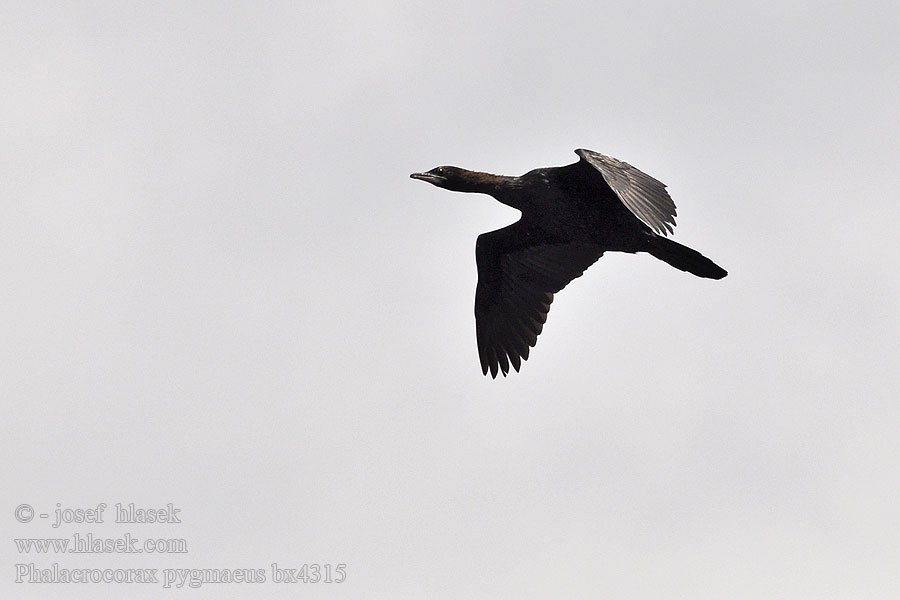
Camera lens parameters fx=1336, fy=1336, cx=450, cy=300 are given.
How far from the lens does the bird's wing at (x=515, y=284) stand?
1834 centimetres

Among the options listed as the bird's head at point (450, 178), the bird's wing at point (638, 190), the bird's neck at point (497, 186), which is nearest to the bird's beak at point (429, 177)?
the bird's head at point (450, 178)

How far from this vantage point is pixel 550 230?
17594 millimetres

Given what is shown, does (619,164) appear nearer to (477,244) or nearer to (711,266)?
(711,266)

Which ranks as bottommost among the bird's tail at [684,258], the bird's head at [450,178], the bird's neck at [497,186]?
the bird's tail at [684,258]

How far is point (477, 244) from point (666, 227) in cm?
492

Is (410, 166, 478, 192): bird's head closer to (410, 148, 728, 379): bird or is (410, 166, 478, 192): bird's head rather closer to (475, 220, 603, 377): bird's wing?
(410, 148, 728, 379): bird

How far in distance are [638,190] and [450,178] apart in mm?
Answer: 3717

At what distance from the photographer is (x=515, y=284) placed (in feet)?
61.8

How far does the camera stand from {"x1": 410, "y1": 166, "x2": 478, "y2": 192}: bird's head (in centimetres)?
1770

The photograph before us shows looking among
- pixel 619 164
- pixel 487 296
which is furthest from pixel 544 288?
pixel 619 164

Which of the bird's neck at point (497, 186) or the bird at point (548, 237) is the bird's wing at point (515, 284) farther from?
the bird's neck at point (497, 186)

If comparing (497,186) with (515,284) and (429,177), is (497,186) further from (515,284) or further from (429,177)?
(515,284)

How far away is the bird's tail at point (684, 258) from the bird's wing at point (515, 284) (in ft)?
4.60

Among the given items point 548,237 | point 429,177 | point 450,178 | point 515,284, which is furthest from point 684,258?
point 429,177
